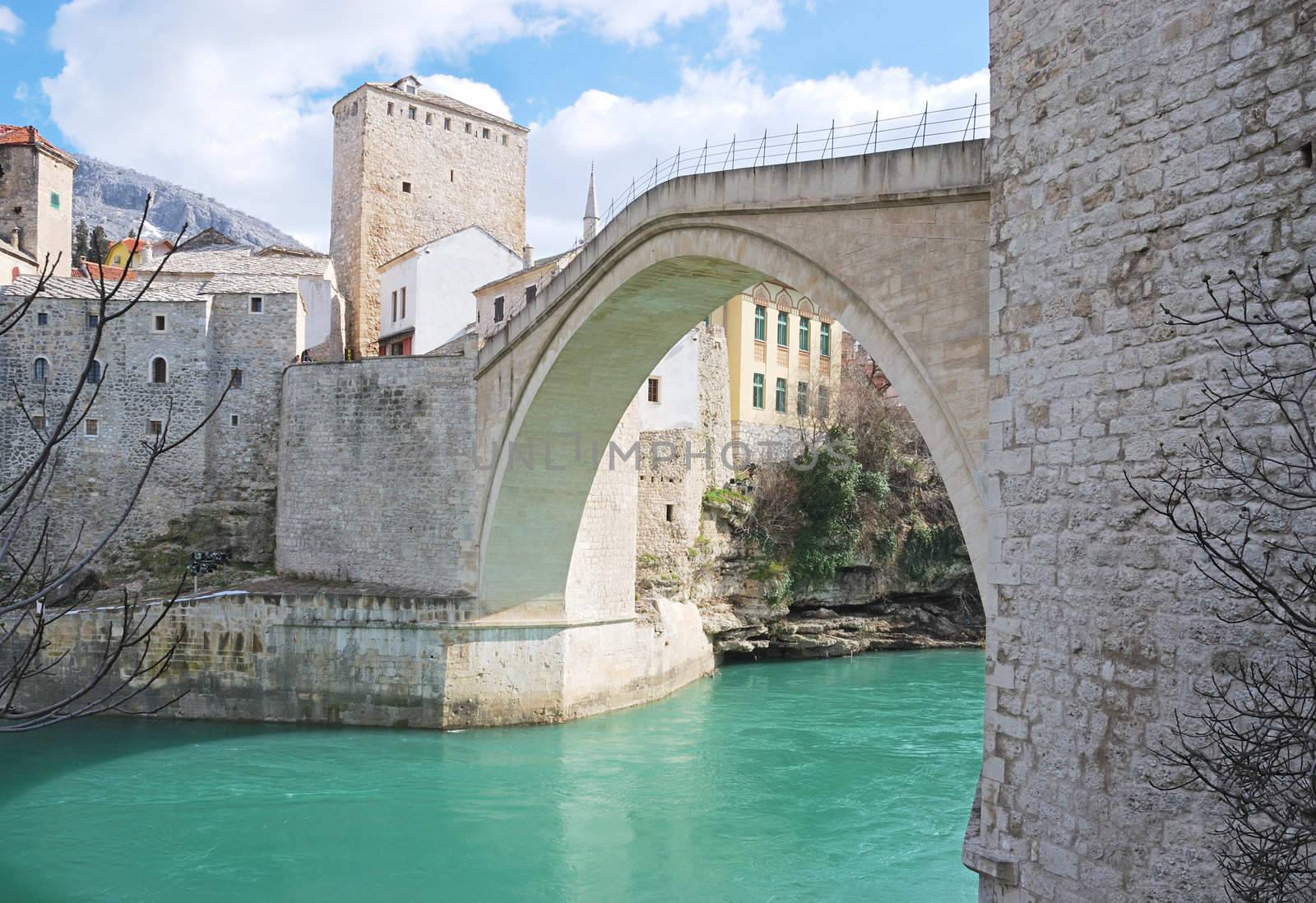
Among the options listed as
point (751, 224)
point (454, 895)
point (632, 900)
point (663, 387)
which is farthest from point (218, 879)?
point (663, 387)

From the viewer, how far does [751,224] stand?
8922 millimetres

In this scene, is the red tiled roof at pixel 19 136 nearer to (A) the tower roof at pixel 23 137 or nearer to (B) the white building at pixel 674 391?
(A) the tower roof at pixel 23 137

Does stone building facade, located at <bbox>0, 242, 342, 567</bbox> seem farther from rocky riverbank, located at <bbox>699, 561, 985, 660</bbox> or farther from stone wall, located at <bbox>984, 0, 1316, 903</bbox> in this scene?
stone wall, located at <bbox>984, 0, 1316, 903</bbox>

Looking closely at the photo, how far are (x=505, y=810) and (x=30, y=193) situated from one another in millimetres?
17869

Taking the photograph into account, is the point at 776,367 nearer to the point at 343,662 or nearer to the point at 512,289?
the point at 512,289

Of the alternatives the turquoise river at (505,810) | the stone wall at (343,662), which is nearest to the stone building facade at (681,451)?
the turquoise river at (505,810)

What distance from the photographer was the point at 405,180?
2442 centimetres

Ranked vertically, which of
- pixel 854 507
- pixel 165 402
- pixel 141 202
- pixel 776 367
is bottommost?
pixel 854 507

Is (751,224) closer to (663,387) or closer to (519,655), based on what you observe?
(519,655)

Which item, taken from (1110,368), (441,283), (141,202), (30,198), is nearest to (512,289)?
(441,283)

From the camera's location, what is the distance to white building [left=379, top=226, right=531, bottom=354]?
21.5m

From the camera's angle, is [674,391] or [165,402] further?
[674,391]

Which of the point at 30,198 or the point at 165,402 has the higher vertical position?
the point at 30,198

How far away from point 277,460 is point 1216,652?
15254 millimetres
